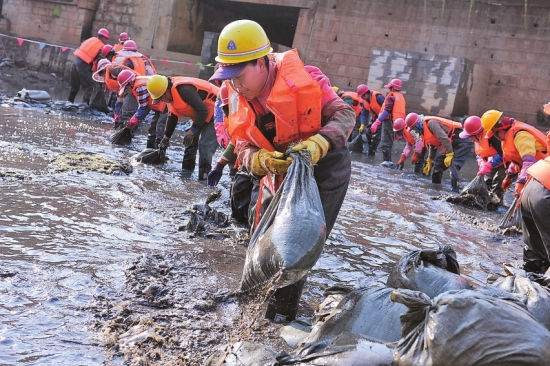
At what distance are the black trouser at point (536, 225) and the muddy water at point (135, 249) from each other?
1.38ft

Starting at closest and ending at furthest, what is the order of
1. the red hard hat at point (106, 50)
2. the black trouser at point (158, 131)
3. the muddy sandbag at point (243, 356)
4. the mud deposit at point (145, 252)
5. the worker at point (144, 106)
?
the muddy sandbag at point (243, 356)
the mud deposit at point (145, 252)
the worker at point (144, 106)
the black trouser at point (158, 131)
the red hard hat at point (106, 50)

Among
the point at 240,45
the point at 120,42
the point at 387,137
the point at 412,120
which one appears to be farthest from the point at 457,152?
the point at 120,42

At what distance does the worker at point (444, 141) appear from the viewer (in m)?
9.21

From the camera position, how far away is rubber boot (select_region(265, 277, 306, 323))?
2844mm

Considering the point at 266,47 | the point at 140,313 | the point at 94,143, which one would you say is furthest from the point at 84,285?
the point at 94,143

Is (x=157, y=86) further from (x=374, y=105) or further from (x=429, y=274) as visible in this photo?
(x=374, y=105)

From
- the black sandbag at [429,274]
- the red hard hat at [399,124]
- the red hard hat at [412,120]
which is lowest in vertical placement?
the black sandbag at [429,274]

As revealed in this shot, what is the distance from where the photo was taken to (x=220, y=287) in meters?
3.37

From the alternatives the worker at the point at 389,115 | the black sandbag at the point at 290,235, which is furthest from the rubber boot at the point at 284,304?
the worker at the point at 389,115

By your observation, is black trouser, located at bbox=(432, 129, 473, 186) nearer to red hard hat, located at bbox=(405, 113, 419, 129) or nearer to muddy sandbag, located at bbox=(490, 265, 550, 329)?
red hard hat, located at bbox=(405, 113, 419, 129)

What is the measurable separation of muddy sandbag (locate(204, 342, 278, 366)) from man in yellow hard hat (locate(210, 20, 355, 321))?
0.63 metres

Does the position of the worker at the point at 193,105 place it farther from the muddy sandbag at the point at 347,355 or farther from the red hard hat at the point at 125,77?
the muddy sandbag at the point at 347,355

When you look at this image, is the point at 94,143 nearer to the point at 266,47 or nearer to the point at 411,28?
the point at 266,47

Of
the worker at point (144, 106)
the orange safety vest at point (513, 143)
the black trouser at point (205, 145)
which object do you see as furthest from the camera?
the worker at point (144, 106)
